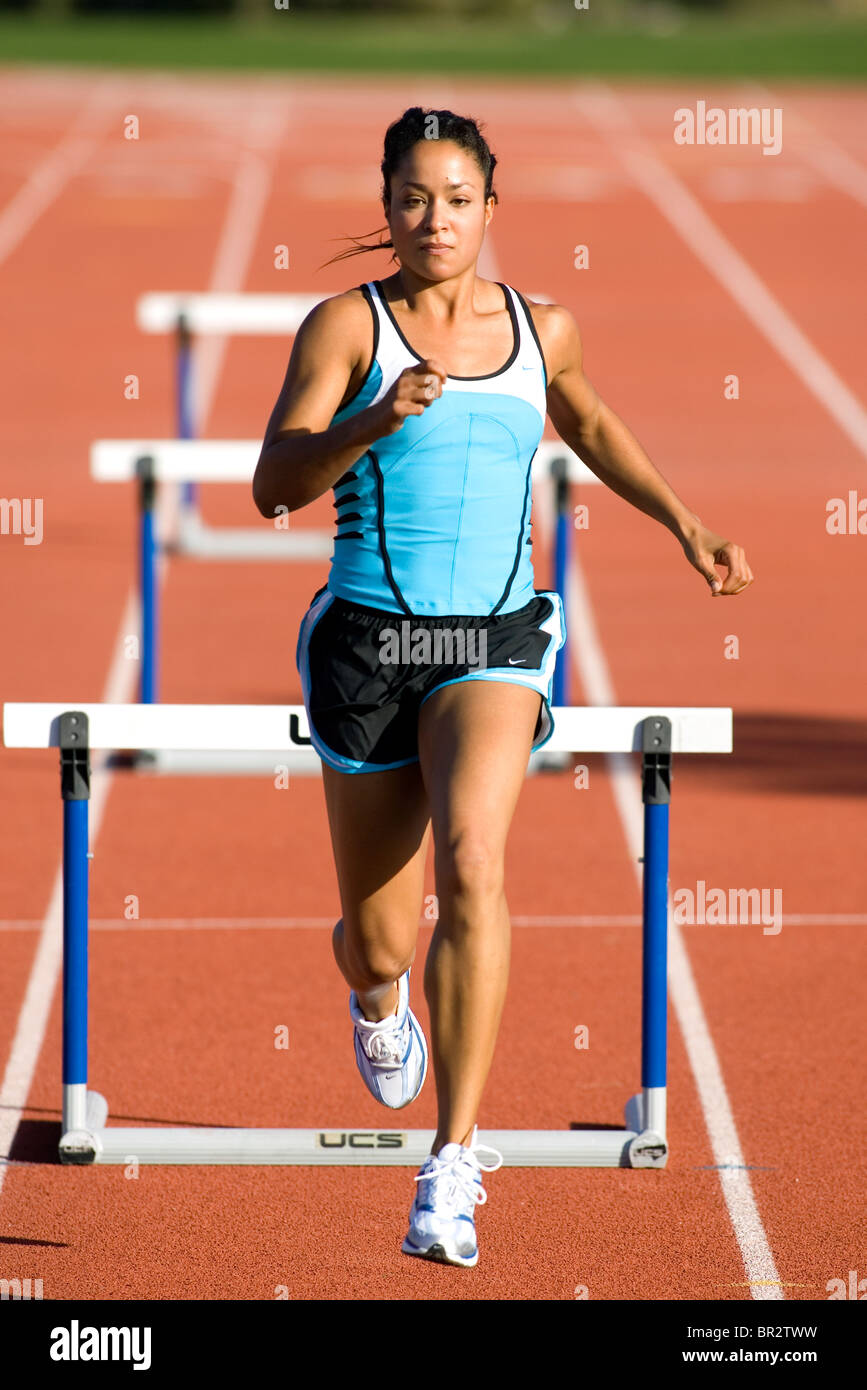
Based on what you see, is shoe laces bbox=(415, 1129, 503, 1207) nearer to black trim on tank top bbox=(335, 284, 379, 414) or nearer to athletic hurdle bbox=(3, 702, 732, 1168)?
athletic hurdle bbox=(3, 702, 732, 1168)

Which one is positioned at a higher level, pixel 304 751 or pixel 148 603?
pixel 148 603

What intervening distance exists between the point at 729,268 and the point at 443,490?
17628 millimetres

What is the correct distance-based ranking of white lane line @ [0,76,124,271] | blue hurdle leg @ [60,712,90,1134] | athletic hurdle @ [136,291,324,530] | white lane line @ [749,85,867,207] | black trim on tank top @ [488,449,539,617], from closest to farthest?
black trim on tank top @ [488,449,539,617]
blue hurdle leg @ [60,712,90,1134]
athletic hurdle @ [136,291,324,530]
white lane line @ [0,76,124,271]
white lane line @ [749,85,867,207]

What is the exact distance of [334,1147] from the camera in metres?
4.64

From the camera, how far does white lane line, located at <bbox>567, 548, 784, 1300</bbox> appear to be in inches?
168

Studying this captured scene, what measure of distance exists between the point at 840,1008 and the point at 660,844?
149cm

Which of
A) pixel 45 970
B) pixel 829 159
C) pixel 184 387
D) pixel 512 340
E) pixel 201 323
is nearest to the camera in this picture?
pixel 512 340

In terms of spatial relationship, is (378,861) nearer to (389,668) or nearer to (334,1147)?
(389,668)

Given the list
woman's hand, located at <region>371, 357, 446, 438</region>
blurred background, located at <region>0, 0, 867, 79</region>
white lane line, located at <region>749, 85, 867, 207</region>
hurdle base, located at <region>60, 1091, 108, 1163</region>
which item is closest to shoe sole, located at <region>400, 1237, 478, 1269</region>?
hurdle base, located at <region>60, 1091, 108, 1163</region>

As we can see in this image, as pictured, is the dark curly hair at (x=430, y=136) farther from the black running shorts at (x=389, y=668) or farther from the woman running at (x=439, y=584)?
the black running shorts at (x=389, y=668)

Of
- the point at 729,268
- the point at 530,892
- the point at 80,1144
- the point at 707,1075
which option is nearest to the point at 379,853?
the point at 80,1144

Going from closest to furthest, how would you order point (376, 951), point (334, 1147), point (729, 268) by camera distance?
point (376, 951)
point (334, 1147)
point (729, 268)

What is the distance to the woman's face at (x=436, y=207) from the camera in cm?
372

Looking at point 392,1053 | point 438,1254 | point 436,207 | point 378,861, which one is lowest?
point 438,1254
